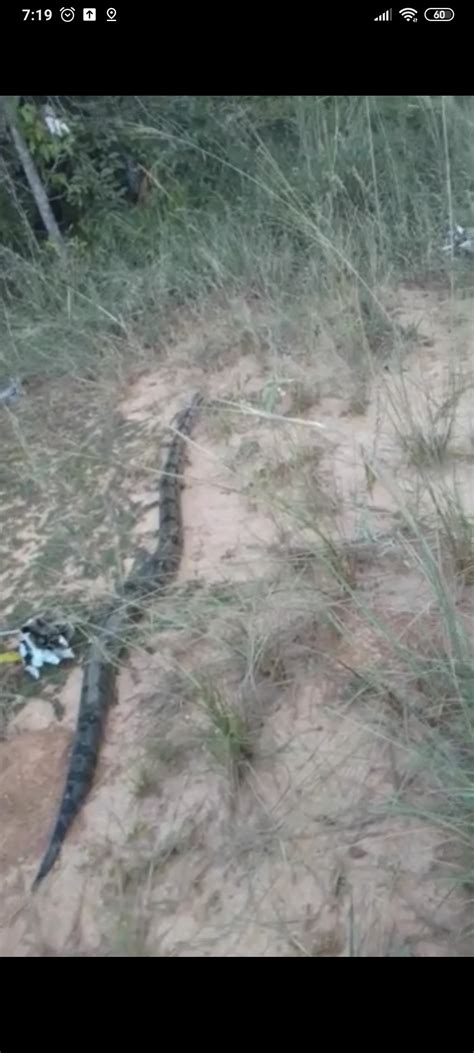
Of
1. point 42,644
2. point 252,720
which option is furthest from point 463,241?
point 252,720

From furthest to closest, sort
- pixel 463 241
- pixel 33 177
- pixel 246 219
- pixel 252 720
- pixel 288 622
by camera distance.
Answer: pixel 33 177 < pixel 246 219 < pixel 463 241 < pixel 288 622 < pixel 252 720

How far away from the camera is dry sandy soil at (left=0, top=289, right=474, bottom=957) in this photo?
68.2 inches

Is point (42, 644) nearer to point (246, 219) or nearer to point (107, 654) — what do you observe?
point (107, 654)

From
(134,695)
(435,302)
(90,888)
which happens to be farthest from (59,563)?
(435,302)

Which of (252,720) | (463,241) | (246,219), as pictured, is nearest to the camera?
(252,720)

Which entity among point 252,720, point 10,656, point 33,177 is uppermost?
point 33,177

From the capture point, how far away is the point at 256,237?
16.3ft

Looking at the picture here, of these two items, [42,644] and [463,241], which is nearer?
[42,644]

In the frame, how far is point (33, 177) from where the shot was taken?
18.1ft

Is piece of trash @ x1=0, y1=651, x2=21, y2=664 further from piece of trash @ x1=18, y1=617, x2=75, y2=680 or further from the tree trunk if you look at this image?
the tree trunk

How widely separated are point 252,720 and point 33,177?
4.60 m

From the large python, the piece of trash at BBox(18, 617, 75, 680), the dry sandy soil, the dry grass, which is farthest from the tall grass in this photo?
the piece of trash at BBox(18, 617, 75, 680)

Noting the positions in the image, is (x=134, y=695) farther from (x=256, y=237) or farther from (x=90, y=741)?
(x=256, y=237)

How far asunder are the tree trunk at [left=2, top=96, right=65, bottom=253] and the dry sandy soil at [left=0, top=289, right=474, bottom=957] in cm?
278
